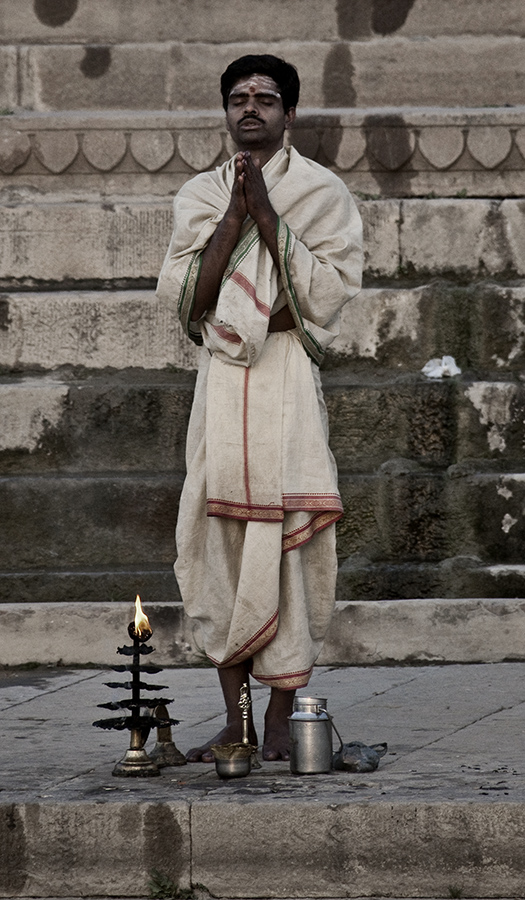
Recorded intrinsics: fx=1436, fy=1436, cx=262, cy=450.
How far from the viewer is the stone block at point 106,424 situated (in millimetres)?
5938

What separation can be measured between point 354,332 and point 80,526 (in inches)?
55.1

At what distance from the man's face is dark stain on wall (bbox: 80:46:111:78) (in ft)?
8.42

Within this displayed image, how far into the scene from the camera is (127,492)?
5.84 meters

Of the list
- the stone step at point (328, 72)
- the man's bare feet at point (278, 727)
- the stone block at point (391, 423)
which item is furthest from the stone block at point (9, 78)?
the man's bare feet at point (278, 727)

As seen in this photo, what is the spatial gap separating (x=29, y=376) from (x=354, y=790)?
10.0 feet

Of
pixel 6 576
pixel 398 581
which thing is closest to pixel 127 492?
pixel 6 576

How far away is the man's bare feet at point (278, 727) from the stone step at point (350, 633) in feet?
4.82

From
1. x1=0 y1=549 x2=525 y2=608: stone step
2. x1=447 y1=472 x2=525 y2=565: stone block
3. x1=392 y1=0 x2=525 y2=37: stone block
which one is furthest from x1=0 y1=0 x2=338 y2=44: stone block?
x1=0 y1=549 x2=525 y2=608: stone step

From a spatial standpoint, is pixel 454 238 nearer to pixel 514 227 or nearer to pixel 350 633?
pixel 514 227

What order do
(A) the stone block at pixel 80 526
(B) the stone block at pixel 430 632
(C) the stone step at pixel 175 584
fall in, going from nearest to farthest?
(B) the stone block at pixel 430 632 < (C) the stone step at pixel 175 584 < (A) the stone block at pixel 80 526

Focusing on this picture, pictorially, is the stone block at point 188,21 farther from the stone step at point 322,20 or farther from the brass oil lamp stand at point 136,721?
the brass oil lamp stand at point 136,721

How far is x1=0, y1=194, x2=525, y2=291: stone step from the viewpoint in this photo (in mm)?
6125

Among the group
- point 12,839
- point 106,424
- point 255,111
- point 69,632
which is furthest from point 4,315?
point 12,839

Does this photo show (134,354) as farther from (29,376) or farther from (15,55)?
(15,55)
